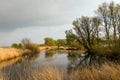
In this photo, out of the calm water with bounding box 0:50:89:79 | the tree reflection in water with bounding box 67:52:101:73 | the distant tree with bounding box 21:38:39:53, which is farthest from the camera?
the distant tree with bounding box 21:38:39:53

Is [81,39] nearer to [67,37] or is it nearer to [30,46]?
[67,37]

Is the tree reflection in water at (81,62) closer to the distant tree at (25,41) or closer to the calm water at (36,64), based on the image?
the calm water at (36,64)

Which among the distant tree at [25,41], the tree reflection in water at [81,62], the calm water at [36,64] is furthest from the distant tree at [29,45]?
the tree reflection in water at [81,62]

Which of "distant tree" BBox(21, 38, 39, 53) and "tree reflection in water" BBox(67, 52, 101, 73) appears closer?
"tree reflection in water" BBox(67, 52, 101, 73)

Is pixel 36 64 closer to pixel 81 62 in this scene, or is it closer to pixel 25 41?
pixel 81 62

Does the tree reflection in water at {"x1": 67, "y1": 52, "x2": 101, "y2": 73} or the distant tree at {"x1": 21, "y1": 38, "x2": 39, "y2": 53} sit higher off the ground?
the distant tree at {"x1": 21, "y1": 38, "x2": 39, "y2": 53}

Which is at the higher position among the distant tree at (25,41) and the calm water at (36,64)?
the distant tree at (25,41)

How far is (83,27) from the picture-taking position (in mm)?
41500

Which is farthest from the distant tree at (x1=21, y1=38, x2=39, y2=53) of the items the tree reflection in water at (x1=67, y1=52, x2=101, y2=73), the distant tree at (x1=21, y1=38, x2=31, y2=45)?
the tree reflection in water at (x1=67, y1=52, x2=101, y2=73)

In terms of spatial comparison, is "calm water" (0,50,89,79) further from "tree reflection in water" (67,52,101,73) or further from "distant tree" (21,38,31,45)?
"distant tree" (21,38,31,45)

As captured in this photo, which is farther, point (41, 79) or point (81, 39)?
point (81, 39)

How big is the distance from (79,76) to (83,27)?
3478 cm

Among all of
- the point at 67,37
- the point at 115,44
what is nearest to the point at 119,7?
the point at 115,44

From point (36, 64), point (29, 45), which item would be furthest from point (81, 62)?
point (29, 45)
